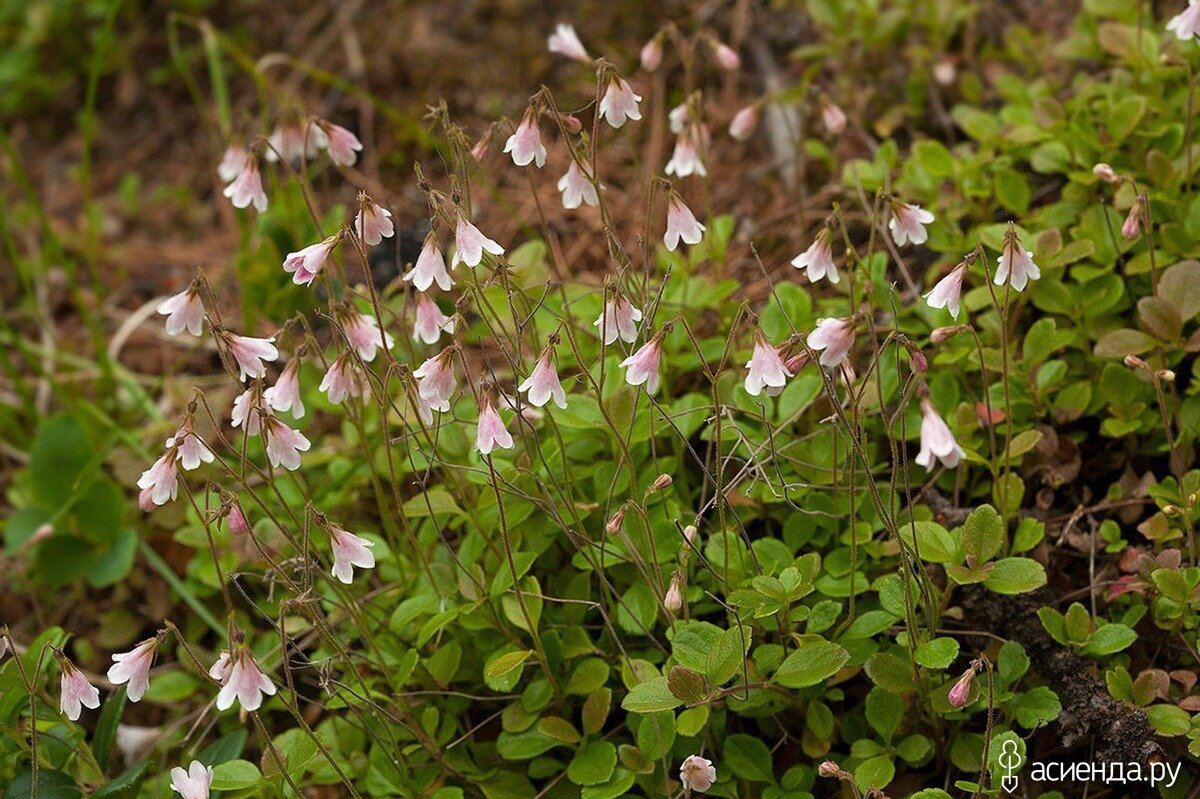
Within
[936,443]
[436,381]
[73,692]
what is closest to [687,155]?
[436,381]

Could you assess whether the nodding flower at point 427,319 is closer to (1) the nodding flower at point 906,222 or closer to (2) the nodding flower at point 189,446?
(2) the nodding flower at point 189,446

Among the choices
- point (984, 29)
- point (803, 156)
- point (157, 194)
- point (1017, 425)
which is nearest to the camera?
point (1017, 425)

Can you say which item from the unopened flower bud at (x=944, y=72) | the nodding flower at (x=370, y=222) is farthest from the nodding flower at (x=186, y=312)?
the unopened flower bud at (x=944, y=72)

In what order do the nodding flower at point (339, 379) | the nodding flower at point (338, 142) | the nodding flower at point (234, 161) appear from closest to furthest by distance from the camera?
the nodding flower at point (339, 379) → the nodding flower at point (338, 142) → the nodding flower at point (234, 161)

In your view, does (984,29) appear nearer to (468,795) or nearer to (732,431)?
(732,431)

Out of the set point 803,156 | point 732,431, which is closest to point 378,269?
point 803,156

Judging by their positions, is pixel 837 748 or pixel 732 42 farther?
pixel 732 42

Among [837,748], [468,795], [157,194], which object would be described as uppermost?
[837,748]
